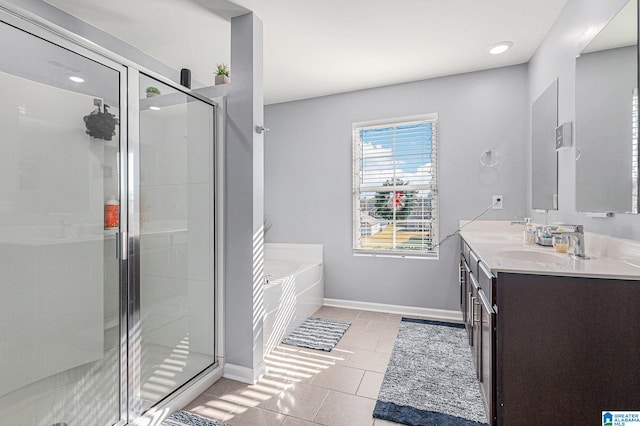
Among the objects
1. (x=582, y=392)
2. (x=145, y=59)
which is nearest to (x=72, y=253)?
(x=145, y=59)

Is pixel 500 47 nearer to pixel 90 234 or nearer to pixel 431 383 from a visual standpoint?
pixel 431 383

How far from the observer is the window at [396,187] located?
333 cm

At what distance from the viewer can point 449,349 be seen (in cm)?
252

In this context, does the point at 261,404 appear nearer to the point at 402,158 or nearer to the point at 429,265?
the point at 429,265

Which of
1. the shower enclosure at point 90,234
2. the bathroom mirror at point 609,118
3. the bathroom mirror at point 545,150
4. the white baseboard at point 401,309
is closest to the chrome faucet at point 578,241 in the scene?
the bathroom mirror at point 609,118

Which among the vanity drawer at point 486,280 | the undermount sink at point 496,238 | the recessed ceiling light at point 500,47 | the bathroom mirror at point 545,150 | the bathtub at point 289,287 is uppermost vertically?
the recessed ceiling light at point 500,47

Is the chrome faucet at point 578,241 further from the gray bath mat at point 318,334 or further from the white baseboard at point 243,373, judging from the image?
the white baseboard at point 243,373

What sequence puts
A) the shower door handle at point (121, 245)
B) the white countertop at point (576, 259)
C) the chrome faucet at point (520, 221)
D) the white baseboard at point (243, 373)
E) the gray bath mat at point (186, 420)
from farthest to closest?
the chrome faucet at point (520, 221) < the white baseboard at point (243, 373) < the gray bath mat at point (186, 420) < the shower door handle at point (121, 245) < the white countertop at point (576, 259)

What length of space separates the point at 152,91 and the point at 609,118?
7.93ft

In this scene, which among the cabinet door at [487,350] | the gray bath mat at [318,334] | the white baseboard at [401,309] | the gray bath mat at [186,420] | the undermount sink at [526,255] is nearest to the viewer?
the cabinet door at [487,350]

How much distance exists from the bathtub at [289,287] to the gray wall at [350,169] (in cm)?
13

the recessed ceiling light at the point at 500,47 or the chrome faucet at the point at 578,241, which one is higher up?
the recessed ceiling light at the point at 500,47

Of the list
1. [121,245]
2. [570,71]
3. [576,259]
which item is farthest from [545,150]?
[121,245]

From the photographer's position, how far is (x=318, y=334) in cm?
286
